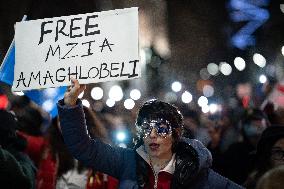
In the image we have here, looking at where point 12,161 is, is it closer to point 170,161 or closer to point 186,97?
point 170,161

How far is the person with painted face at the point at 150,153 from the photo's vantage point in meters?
2.71

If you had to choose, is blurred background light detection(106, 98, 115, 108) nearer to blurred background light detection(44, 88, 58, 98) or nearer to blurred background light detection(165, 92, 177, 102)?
blurred background light detection(165, 92, 177, 102)

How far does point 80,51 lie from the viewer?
9.70 feet

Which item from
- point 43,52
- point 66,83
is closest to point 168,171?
point 66,83

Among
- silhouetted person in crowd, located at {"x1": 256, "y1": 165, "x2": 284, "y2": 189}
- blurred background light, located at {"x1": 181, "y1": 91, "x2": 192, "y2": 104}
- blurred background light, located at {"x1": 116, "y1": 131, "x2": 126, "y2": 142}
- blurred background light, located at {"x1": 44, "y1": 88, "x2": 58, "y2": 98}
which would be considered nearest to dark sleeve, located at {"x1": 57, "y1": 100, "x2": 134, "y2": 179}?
blurred background light, located at {"x1": 44, "y1": 88, "x2": 58, "y2": 98}

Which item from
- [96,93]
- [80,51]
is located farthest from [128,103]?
[80,51]

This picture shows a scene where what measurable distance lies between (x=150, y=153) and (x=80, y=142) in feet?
1.36

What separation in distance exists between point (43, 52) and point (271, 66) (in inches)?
451

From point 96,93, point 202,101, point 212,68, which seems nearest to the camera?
point 96,93

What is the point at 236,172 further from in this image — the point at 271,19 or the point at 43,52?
the point at 271,19

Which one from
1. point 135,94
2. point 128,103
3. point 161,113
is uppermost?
point 135,94

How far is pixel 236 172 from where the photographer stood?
14.3 ft

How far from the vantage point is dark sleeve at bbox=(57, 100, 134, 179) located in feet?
8.87

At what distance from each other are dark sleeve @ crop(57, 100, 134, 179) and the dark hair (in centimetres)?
26
